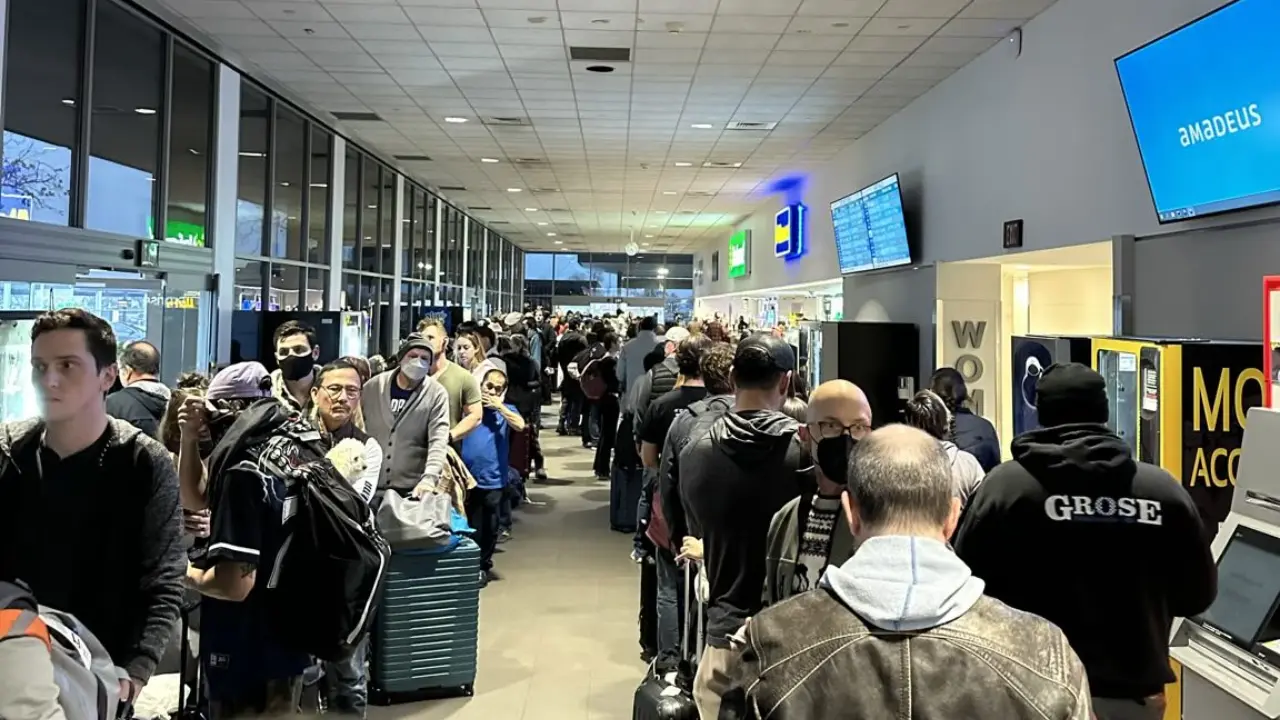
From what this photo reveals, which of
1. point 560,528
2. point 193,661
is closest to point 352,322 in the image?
point 560,528

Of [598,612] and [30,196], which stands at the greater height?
[30,196]

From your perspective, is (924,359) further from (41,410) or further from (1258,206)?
(41,410)

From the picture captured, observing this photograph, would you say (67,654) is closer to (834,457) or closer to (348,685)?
(834,457)

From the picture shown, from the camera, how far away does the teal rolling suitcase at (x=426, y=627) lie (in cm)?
394

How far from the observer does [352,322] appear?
7.90 m

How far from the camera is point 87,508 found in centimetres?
203

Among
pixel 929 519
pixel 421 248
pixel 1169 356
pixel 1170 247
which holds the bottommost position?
pixel 929 519

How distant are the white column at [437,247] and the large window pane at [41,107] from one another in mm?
10483

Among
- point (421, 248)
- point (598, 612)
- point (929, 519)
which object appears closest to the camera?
point (929, 519)

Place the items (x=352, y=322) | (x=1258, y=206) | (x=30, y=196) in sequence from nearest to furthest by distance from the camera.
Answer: (x=1258, y=206)
(x=30, y=196)
(x=352, y=322)

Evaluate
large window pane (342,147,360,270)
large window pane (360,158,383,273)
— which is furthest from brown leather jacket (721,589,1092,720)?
large window pane (360,158,383,273)

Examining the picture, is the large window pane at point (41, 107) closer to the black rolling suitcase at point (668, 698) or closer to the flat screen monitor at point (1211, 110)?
the black rolling suitcase at point (668, 698)

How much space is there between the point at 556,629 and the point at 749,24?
400 centimetres

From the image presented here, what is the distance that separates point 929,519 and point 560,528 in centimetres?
630
